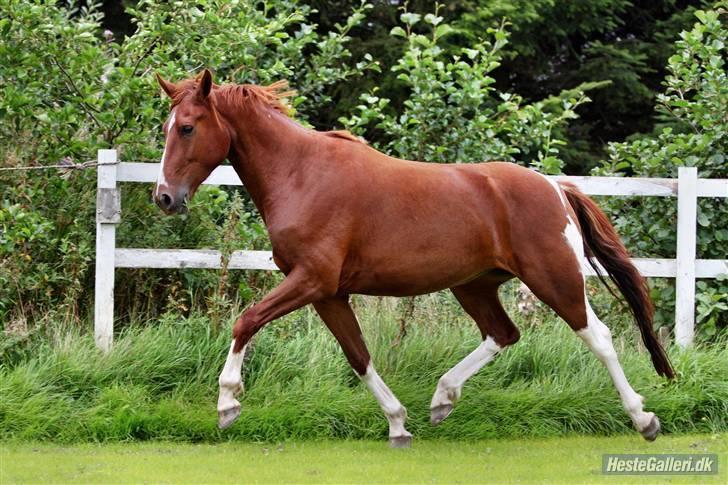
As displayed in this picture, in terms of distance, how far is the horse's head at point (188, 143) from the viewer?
601 centimetres

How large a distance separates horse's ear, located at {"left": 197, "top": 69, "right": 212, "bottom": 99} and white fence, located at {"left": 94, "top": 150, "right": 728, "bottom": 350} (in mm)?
1625

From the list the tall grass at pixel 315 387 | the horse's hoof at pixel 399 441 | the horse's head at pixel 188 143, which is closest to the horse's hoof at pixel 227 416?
the tall grass at pixel 315 387

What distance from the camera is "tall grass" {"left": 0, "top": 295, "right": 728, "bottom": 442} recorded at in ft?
21.8

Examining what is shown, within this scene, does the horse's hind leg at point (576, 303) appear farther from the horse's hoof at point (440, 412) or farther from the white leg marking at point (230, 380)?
the white leg marking at point (230, 380)

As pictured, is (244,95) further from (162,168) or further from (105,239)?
(105,239)

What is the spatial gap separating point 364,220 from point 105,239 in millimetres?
2306

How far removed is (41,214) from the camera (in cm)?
813

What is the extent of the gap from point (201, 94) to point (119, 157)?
238cm

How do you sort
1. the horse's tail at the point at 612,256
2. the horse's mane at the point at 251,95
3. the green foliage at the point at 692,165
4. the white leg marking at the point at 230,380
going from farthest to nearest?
the green foliage at the point at 692,165
the horse's tail at the point at 612,256
the horse's mane at the point at 251,95
the white leg marking at the point at 230,380

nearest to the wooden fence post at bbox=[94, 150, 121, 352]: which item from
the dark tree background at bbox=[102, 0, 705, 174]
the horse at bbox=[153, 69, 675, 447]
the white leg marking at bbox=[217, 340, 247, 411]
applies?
the horse at bbox=[153, 69, 675, 447]

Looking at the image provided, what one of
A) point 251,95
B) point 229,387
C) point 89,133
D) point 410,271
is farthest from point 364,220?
point 89,133

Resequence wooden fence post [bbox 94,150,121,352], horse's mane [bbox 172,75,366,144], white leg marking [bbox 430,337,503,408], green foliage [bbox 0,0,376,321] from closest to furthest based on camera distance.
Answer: horse's mane [bbox 172,75,366,144] < white leg marking [bbox 430,337,503,408] < wooden fence post [bbox 94,150,121,352] < green foliage [bbox 0,0,376,321]

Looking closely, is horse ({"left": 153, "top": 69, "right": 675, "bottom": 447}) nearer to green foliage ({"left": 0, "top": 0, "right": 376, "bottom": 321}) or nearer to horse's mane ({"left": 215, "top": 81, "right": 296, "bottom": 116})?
horse's mane ({"left": 215, "top": 81, "right": 296, "bottom": 116})

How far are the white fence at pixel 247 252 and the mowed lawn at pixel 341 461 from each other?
133 cm
